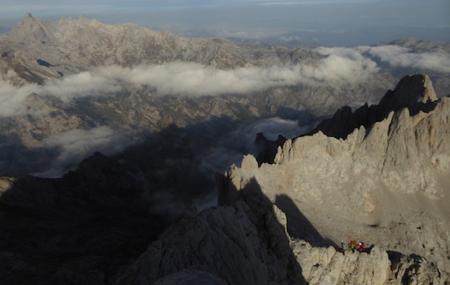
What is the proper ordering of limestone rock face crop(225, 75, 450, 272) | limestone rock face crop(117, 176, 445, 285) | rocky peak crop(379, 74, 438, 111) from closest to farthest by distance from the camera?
limestone rock face crop(117, 176, 445, 285)
limestone rock face crop(225, 75, 450, 272)
rocky peak crop(379, 74, 438, 111)

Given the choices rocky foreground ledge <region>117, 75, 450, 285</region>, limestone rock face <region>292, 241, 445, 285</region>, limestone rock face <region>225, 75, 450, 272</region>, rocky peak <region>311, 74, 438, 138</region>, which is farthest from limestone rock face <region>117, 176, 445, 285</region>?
rocky peak <region>311, 74, 438, 138</region>

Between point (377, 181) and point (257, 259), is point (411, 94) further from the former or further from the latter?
point (257, 259)

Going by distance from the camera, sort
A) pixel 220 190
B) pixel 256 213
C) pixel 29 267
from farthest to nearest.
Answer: pixel 29 267 < pixel 220 190 < pixel 256 213

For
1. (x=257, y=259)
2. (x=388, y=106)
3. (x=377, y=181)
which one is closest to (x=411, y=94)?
(x=388, y=106)

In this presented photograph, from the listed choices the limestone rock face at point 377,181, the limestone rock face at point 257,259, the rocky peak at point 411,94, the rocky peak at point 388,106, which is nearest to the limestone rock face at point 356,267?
the limestone rock face at point 257,259

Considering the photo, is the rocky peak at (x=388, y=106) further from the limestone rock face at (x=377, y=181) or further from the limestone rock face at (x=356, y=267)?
the limestone rock face at (x=356, y=267)

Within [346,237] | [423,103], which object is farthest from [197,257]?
[423,103]

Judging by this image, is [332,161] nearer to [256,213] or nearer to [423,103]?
[423,103]

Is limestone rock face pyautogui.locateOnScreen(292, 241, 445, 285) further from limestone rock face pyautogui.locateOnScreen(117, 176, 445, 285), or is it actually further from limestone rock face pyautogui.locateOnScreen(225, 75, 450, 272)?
limestone rock face pyautogui.locateOnScreen(225, 75, 450, 272)
